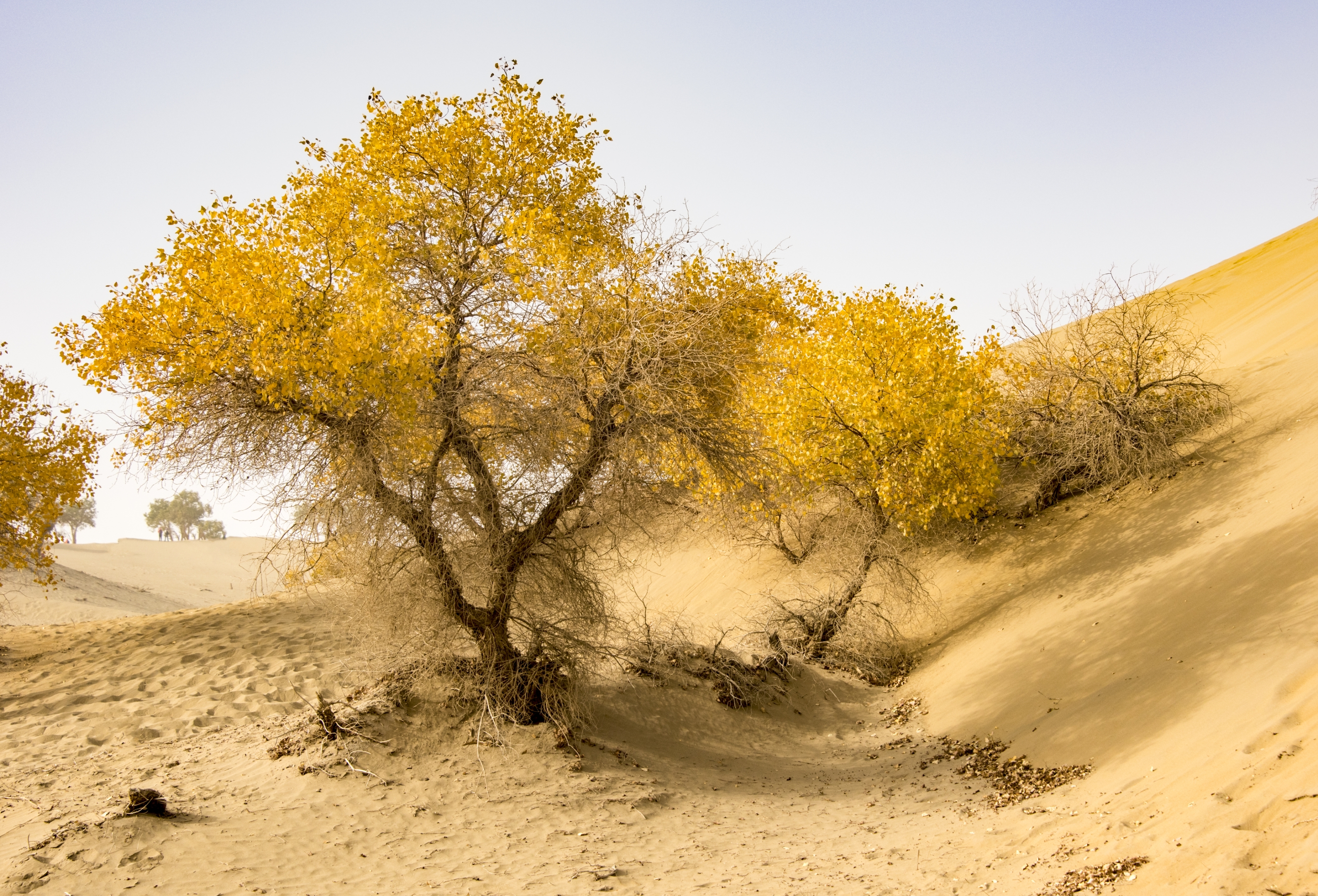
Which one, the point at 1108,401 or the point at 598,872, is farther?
the point at 1108,401

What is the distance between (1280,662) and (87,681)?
585 inches

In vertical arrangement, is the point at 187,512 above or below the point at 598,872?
above

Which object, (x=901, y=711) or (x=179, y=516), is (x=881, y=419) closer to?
(x=901, y=711)

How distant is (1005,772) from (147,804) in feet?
26.8

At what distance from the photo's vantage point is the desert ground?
20.2ft

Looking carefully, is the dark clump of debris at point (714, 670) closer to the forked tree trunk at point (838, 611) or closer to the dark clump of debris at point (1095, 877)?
the forked tree trunk at point (838, 611)

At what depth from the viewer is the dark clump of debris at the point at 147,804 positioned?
682 centimetres

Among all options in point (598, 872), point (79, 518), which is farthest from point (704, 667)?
point (79, 518)

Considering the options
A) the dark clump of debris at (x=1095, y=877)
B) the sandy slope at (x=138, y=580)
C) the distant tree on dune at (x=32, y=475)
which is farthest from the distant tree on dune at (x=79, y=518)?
the dark clump of debris at (x=1095, y=877)

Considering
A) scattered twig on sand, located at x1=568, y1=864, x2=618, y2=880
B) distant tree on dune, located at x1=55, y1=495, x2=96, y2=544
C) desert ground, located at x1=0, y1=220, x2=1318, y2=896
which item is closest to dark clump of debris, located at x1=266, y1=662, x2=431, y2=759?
desert ground, located at x1=0, y1=220, x2=1318, y2=896

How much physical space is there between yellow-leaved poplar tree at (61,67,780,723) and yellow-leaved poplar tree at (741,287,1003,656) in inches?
137

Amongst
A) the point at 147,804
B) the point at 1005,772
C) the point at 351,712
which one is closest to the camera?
the point at 147,804

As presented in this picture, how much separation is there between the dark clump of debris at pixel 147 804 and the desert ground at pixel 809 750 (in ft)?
0.34

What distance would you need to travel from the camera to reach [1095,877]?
536 cm
